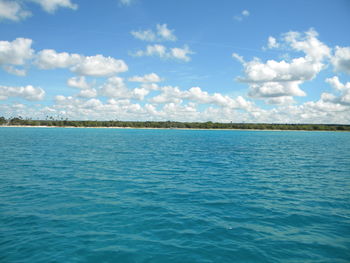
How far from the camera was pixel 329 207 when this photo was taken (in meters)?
18.6

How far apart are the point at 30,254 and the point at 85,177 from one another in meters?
17.0

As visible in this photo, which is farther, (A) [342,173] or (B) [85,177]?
(A) [342,173]

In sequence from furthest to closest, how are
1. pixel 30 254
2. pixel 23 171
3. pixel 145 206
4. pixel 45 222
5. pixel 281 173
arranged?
pixel 281 173
pixel 23 171
pixel 145 206
pixel 45 222
pixel 30 254

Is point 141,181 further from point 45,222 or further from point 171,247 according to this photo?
point 171,247

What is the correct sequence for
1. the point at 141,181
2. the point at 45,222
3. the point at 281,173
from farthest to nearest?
the point at 281,173 → the point at 141,181 → the point at 45,222

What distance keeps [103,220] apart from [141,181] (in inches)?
437

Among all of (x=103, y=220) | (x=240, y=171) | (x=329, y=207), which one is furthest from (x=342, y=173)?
(x=103, y=220)

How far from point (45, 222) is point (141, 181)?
12.4m

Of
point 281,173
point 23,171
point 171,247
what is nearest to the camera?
point 171,247

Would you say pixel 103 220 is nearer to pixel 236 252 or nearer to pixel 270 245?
pixel 236 252

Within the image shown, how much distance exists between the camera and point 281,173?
106 ft

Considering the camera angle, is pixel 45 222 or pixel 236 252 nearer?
pixel 236 252

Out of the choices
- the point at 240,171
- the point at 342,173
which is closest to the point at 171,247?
the point at 240,171

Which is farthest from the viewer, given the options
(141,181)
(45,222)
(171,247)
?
(141,181)
